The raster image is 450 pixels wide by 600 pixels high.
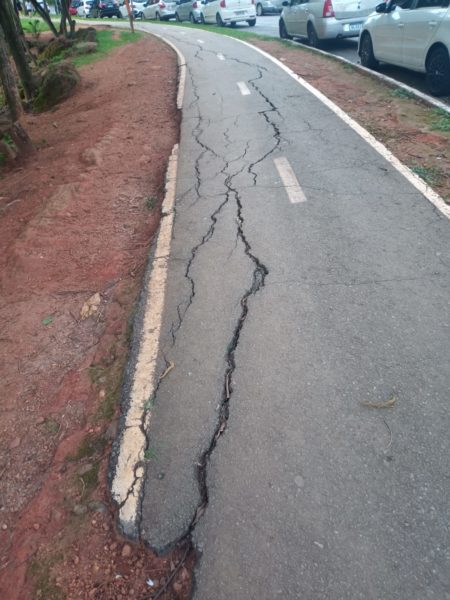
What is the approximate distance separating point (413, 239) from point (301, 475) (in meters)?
A: 2.96

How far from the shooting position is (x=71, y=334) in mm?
3926

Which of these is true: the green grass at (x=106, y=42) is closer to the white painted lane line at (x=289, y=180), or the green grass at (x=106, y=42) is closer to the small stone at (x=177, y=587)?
the white painted lane line at (x=289, y=180)

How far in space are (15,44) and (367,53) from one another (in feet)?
28.4

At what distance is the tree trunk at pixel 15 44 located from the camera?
1056cm

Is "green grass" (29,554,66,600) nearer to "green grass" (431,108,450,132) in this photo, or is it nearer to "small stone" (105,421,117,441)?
"small stone" (105,421,117,441)

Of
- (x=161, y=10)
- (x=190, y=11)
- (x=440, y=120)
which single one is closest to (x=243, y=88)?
(x=440, y=120)

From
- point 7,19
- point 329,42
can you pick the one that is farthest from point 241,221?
point 329,42

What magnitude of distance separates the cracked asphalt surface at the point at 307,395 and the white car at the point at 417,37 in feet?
11.9

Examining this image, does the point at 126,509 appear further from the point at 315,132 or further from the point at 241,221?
the point at 315,132

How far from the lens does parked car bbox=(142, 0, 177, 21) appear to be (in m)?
31.8

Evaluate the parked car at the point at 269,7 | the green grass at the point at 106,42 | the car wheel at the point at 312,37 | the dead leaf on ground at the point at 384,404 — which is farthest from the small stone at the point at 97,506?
the parked car at the point at 269,7

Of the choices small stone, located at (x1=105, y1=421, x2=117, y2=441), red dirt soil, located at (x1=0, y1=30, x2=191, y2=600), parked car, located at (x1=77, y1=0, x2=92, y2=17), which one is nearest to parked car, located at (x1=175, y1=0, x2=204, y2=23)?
parked car, located at (x1=77, y1=0, x2=92, y2=17)

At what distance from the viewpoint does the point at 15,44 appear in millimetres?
10977

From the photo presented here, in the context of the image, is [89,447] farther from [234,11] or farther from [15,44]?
[234,11]
